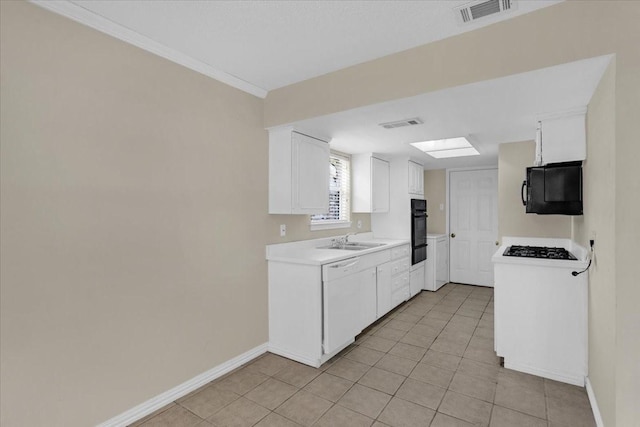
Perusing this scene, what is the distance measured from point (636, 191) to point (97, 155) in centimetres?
310

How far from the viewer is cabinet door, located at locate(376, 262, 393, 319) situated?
3.96 m

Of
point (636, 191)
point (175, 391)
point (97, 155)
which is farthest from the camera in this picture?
point (175, 391)

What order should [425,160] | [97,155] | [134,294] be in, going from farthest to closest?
[425,160] < [134,294] < [97,155]

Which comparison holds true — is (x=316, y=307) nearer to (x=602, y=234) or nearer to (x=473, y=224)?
(x=602, y=234)

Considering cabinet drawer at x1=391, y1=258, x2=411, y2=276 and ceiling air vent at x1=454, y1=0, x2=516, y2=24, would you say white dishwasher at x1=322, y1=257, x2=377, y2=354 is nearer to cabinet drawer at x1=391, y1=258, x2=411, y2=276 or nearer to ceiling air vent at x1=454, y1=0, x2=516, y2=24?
cabinet drawer at x1=391, y1=258, x2=411, y2=276

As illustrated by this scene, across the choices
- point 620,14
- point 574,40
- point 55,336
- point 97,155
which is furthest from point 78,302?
point 620,14

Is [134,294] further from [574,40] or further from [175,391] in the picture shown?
[574,40]

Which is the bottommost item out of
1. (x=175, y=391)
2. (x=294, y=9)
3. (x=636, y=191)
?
(x=175, y=391)

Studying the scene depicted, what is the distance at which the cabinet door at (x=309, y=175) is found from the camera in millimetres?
3229

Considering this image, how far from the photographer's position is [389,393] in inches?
96.7

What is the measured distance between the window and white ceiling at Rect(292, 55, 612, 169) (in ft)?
1.27

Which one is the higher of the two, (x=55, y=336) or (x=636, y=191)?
(x=636, y=191)

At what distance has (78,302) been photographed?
191 cm

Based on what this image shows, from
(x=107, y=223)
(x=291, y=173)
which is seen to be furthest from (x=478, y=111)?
(x=107, y=223)
